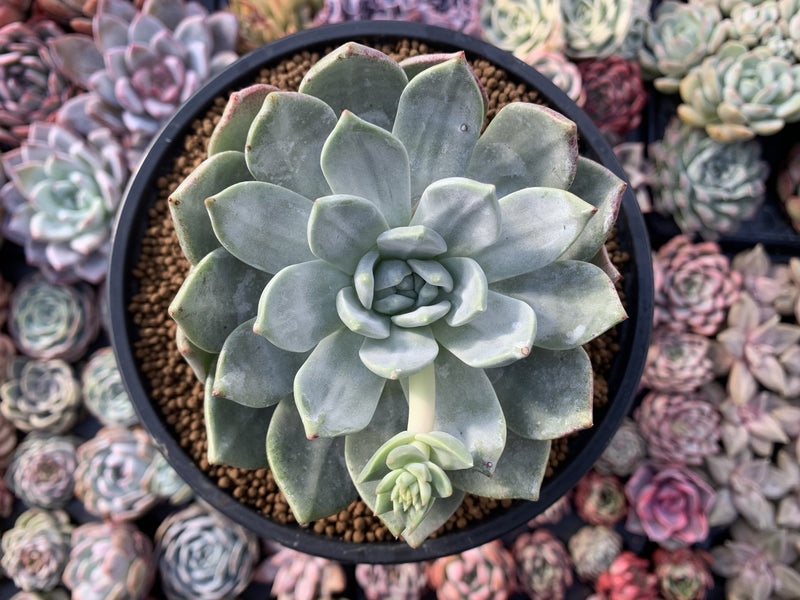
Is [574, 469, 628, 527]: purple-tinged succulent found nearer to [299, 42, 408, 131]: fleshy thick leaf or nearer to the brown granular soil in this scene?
the brown granular soil

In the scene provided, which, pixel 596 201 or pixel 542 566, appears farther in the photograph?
pixel 542 566

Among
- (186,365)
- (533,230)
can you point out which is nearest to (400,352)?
(533,230)

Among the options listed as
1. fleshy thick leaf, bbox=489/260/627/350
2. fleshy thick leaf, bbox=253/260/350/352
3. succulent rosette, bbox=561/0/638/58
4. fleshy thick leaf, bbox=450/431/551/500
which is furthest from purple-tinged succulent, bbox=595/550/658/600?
succulent rosette, bbox=561/0/638/58

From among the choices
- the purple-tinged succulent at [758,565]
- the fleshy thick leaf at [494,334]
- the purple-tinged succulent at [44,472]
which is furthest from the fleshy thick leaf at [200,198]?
the purple-tinged succulent at [758,565]

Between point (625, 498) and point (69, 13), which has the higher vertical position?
point (69, 13)

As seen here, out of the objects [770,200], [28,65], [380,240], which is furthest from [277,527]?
[770,200]

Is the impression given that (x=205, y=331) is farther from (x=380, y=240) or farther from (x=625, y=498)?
(x=625, y=498)

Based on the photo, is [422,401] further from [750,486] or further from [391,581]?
[750,486]
